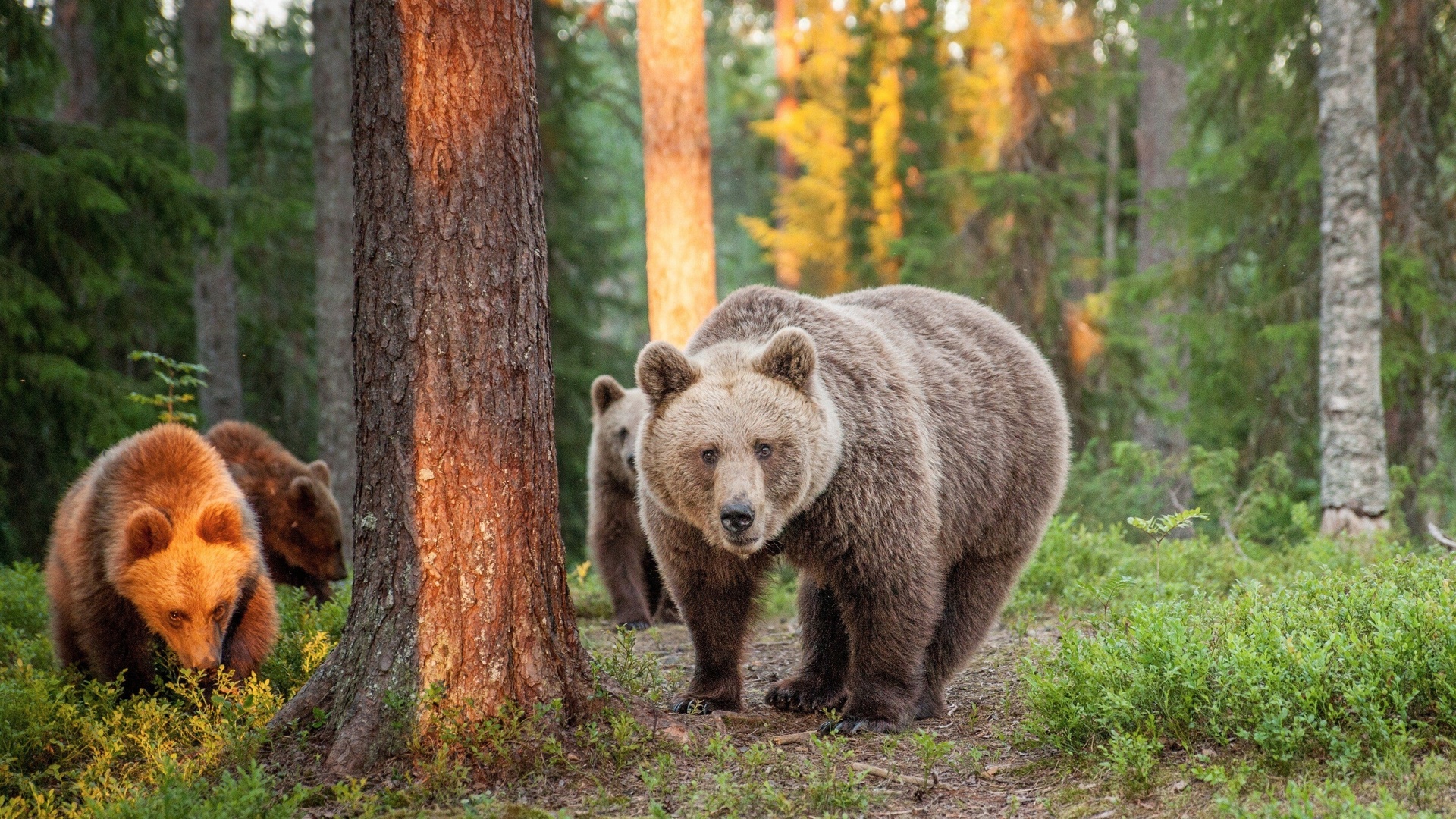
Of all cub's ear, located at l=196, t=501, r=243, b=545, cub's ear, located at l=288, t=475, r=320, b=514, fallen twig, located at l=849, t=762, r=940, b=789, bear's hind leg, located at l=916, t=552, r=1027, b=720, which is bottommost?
fallen twig, located at l=849, t=762, r=940, b=789

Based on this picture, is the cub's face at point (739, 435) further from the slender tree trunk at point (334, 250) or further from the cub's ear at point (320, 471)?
the slender tree trunk at point (334, 250)

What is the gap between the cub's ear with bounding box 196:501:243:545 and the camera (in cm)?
552

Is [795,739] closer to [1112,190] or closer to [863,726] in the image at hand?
[863,726]

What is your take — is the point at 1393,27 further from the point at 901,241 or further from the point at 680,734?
the point at 680,734

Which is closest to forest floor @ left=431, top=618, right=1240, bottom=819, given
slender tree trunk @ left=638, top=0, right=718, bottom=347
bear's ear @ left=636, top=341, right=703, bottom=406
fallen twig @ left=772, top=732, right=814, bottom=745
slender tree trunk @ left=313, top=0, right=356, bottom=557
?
fallen twig @ left=772, top=732, right=814, bottom=745

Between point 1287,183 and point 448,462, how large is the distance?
33.7ft

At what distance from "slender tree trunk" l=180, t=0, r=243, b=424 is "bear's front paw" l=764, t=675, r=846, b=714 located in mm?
11019

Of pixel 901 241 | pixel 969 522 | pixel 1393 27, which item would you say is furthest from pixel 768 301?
pixel 901 241

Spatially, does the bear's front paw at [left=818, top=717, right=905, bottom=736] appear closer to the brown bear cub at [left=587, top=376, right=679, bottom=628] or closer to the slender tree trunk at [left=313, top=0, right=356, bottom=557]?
the brown bear cub at [left=587, top=376, right=679, bottom=628]

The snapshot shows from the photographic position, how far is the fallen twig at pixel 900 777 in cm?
425

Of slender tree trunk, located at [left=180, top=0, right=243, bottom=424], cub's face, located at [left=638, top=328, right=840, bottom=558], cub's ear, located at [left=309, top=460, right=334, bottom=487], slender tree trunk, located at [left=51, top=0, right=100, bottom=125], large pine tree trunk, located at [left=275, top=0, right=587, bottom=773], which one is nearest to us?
large pine tree trunk, located at [left=275, top=0, right=587, bottom=773]

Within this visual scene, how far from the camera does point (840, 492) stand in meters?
4.98

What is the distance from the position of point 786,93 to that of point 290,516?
47.4ft

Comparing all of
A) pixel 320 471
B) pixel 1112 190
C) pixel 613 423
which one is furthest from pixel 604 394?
pixel 1112 190
